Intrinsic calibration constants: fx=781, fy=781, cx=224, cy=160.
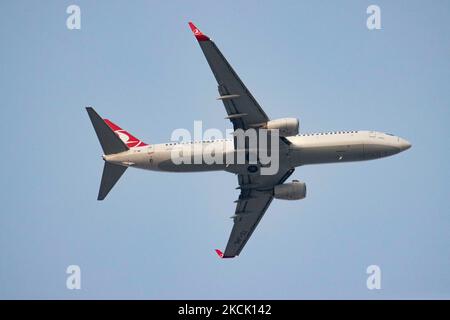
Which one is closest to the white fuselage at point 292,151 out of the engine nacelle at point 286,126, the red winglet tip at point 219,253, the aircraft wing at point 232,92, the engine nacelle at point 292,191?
the engine nacelle at point 286,126

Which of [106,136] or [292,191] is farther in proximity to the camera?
[292,191]

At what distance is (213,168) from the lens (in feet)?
227

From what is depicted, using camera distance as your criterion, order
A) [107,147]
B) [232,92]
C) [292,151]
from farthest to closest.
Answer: [292,151], [107,147], [232,92]

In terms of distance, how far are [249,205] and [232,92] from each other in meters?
16.0

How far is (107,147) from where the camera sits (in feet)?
223

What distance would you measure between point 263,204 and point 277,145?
10.2 meters

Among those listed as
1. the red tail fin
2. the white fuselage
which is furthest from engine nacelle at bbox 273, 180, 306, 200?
the red tail fin

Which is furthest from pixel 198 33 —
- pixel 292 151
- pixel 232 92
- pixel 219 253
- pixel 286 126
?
pixel 219 253

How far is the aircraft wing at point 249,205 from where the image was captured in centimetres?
7338

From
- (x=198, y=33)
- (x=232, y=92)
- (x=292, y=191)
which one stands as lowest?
(x=292, y=191)

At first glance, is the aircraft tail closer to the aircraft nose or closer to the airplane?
the airplane

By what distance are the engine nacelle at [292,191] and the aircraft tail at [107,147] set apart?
14.9 metres

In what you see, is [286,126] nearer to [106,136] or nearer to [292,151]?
[292,151]

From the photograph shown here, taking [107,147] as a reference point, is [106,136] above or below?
above
